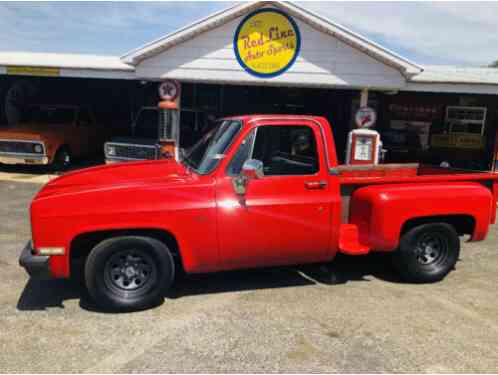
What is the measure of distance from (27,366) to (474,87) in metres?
11.1

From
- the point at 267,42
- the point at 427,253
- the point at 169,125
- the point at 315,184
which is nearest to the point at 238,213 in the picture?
the point at 315,184

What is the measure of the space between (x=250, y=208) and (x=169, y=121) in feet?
22.8

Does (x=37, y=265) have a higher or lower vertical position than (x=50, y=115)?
lower

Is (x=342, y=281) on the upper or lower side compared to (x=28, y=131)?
lower

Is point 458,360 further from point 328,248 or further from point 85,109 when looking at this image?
point 85,109

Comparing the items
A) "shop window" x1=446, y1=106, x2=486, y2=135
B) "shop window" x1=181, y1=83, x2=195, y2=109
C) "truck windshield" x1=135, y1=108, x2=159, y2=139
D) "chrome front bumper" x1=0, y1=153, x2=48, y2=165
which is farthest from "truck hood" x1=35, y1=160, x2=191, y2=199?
"shop window" x1=446, y1=106, x2=486, y2=135

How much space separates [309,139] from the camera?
4.31m

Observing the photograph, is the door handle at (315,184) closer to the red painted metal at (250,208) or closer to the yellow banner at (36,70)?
the red painted metal at (250,208)

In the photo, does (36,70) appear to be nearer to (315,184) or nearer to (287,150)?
(287,150)

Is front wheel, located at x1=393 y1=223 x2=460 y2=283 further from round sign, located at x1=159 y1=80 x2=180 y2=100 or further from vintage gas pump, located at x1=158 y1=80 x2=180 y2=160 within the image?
round sign, located at x1=159 y1=80 x2=180 y2=100

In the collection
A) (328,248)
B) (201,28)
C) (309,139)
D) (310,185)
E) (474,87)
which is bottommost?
(328,248)

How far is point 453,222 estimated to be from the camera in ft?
16.3

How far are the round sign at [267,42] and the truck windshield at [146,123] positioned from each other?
3.29m

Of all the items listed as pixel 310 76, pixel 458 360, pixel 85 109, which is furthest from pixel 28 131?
pixel 458 360
